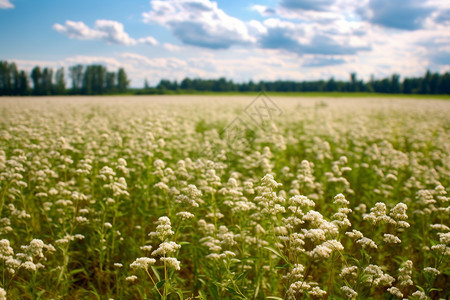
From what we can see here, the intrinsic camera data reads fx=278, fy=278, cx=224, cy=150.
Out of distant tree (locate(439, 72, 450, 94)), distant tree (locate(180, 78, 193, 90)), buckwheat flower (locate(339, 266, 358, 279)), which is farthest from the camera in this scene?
distant tree (locate(180, 78, 193, 90))

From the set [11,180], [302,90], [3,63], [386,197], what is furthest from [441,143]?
[302,90]

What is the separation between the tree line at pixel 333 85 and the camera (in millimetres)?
93875

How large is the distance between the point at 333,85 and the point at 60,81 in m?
83.5

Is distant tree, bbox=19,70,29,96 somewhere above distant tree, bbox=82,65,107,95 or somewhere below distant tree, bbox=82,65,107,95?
below

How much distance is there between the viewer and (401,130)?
50.5 feet

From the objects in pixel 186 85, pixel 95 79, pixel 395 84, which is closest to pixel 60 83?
pixel 95 79

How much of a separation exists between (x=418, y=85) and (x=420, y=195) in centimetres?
11655

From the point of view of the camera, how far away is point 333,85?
98125 mm

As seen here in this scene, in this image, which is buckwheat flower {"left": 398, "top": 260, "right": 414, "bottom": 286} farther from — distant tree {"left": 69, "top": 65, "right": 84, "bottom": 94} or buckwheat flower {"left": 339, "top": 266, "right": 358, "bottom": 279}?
distant tree {"left": 69, "top": 65, "right": 84, "bottom": 94}

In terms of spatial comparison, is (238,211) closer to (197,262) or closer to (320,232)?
(197,262)

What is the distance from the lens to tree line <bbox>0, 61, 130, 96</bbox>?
4816cm

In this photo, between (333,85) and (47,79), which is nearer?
(47,79)

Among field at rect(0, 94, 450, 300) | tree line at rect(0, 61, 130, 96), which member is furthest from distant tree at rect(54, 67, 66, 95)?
field at rect(0, 94, 450, 300)

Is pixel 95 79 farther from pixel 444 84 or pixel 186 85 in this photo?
pixel 444 84
